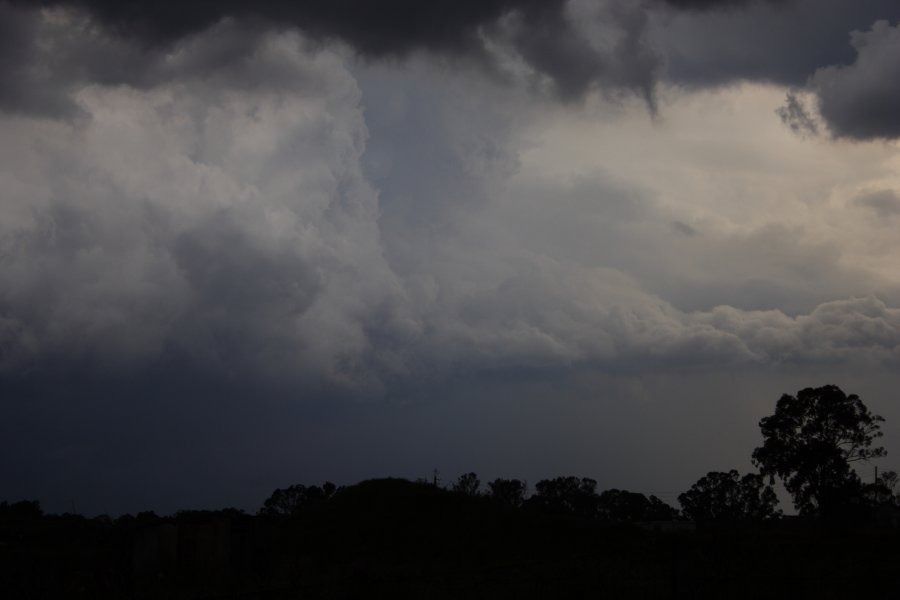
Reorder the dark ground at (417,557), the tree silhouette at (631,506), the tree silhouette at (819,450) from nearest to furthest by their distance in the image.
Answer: the dark ground at (417,557)
the tree silhouette at (819,450)
the tree silhouette at (631,506)

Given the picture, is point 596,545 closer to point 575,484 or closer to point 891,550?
point 891,550

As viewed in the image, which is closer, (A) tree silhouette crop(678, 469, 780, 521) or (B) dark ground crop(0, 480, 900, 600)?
(B) dark ground crop(0, 480, 900, 600)

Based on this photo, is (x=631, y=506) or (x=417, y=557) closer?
(x=417, y=557)

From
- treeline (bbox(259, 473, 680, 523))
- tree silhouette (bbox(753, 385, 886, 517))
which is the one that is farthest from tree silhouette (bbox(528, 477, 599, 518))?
tree silhouette (bbox(753, 385, 886, 517))

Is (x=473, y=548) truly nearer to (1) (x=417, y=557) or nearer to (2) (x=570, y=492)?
(1) (x=417, y=557)

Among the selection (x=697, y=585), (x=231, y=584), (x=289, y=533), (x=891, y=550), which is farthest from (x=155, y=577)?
(x=891, y=550)

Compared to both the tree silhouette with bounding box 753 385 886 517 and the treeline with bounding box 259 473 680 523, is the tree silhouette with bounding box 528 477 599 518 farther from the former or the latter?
the tree silhouette with bounding box 753 385 886 517

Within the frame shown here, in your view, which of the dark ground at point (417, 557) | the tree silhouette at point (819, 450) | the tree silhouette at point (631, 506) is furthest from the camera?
the tree silhouette at point (631, 506)

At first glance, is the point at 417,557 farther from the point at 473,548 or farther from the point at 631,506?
→ the point at 631,506

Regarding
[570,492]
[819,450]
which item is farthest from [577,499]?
[819,450]

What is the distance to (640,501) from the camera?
380 feet

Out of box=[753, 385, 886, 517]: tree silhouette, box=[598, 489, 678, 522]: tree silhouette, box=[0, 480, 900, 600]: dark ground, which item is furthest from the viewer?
box=[598, 489, 678, 522]: tree silhouette

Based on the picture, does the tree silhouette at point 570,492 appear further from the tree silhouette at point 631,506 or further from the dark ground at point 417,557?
the dark ground at point 417,557

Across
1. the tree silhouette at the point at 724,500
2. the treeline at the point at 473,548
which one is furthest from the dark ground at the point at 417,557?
the tree silhouette at the point at 724,500
